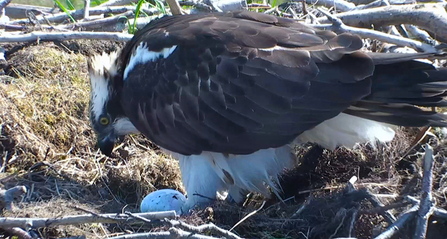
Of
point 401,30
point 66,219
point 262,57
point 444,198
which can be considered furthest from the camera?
point 401,30

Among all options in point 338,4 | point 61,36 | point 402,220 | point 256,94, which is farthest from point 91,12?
point 402,220

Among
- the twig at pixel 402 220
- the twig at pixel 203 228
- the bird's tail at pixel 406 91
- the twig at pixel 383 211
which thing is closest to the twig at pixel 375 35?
the bird's tail at pixel 406 91

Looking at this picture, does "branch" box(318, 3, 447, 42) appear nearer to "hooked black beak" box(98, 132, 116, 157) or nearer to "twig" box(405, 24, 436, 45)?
"twig" box(405, 24, 436, 45)

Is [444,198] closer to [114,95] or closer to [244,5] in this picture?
[114,95]

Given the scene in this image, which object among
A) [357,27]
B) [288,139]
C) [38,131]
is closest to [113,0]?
[38,131]

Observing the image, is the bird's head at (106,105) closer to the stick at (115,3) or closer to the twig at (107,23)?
the twig at (107,23)

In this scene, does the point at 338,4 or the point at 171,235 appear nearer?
the point at 171,235

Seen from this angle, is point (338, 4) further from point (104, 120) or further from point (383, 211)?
point (383, 211)
